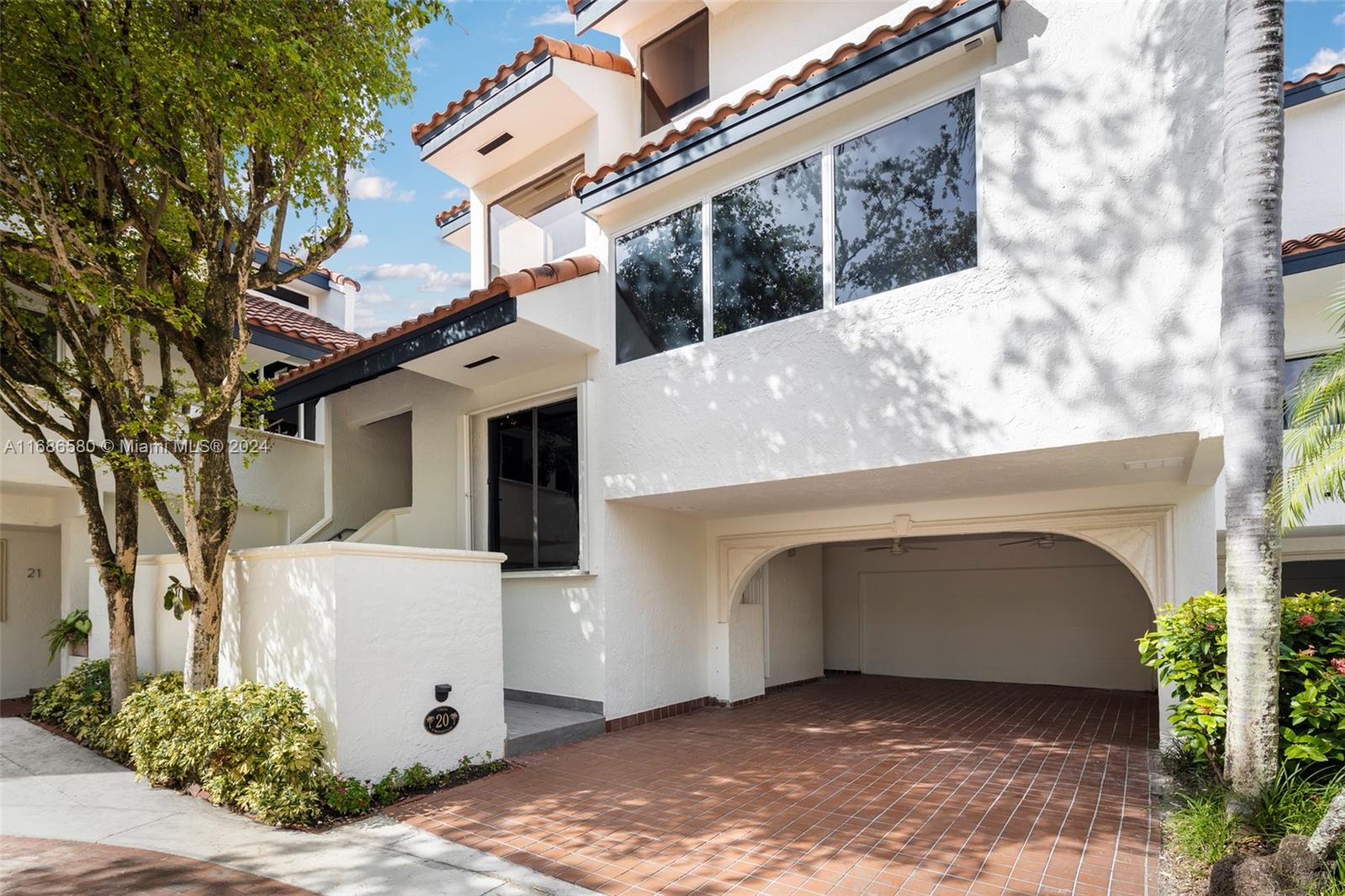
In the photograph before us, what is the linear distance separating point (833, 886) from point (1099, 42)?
646cm

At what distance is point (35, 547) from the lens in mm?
11641

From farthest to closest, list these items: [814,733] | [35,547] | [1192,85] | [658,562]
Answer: [35,547] → [658,562] → [814,733] → [1192,85]

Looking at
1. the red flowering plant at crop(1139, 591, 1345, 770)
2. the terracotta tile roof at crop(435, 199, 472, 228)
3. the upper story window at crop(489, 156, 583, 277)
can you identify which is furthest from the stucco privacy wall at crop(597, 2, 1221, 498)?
the terracotta tile roof at crop(435, 199, 472, 228)

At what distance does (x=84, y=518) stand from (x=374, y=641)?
7.44 m

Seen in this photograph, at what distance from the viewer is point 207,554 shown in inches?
274

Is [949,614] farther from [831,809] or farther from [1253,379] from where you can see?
[1253,379]

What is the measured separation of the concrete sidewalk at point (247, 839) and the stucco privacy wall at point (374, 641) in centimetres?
76

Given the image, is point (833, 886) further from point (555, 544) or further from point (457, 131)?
point (457, 131)

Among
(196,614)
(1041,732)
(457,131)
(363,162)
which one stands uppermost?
(457,131)

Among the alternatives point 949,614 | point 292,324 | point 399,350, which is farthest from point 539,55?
point 949,614

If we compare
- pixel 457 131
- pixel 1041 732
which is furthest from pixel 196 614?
pixel 1041 732

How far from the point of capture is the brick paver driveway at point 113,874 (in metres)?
4.57

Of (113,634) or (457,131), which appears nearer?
(113,634)

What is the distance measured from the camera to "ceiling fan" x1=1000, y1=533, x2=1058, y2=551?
11.3 m
